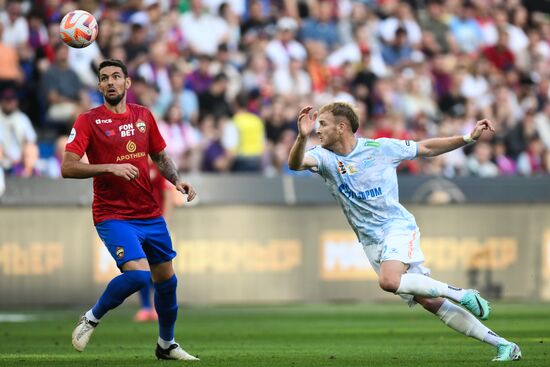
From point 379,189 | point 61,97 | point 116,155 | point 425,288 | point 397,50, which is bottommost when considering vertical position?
point 425,288

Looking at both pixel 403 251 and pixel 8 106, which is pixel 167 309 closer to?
pixel 403 251

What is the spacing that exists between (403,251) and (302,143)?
4.02 ft

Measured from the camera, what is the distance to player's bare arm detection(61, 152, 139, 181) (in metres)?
10.2

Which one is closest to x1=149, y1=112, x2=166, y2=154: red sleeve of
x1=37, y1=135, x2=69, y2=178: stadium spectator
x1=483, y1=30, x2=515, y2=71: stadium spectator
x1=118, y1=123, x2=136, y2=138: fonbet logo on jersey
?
x1=118, y1=123, x2=136, y2=138: fonbet logo on jersey

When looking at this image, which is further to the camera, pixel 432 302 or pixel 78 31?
pixel 78 31

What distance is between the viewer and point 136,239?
10.7 m

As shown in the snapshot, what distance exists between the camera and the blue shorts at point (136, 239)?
10.6 metres

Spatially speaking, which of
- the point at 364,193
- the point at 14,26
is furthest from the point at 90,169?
the point at 14,26

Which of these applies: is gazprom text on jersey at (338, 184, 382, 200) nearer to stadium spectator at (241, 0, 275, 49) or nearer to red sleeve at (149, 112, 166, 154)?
red sleeve at (149, 112, 166, 154)

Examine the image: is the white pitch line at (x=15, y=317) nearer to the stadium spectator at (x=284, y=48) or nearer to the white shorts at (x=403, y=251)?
the stadium spectator at (x=284, y=48)

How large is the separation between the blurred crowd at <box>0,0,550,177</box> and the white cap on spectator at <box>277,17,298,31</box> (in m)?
0.04

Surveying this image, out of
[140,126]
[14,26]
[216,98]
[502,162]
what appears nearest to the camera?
[140,126]

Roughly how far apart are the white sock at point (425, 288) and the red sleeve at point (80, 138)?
112 inches

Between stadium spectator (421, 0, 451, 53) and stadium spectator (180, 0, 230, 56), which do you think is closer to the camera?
stadium spectator (180, 0, 230, 56)
